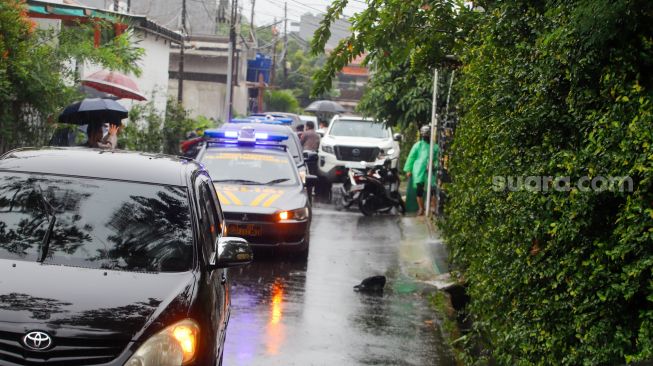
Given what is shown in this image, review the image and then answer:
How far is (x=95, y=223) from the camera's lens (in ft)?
19.7

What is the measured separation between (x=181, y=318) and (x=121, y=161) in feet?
5.81

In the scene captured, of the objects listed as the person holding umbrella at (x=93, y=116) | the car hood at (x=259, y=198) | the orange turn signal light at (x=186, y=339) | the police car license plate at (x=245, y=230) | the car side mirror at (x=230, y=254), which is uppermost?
the person holding umbrella at (x=93, y=116)

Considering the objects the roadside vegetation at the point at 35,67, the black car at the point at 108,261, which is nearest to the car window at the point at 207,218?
the black car at the point at 108,261

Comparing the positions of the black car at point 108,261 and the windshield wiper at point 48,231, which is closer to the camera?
the black car at point 108,261

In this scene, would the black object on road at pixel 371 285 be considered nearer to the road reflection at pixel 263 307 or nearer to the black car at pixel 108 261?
the road reflection at pixel 263 307

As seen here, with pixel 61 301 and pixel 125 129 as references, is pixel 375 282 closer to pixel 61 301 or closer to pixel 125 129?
pixel 61 301

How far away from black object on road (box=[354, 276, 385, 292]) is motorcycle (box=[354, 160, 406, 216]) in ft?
27.7

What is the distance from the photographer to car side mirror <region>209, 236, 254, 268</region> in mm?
6023

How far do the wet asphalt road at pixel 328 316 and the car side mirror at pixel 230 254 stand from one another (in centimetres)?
211

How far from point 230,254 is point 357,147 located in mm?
19953

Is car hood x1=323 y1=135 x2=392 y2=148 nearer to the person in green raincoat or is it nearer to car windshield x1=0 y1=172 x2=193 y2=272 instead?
the person in green raincoat

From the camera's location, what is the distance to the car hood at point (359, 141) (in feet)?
85.4

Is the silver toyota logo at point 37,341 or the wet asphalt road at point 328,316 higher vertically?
the silver toyota logo at point 37,341

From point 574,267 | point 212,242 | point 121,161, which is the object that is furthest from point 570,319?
point 121,161
